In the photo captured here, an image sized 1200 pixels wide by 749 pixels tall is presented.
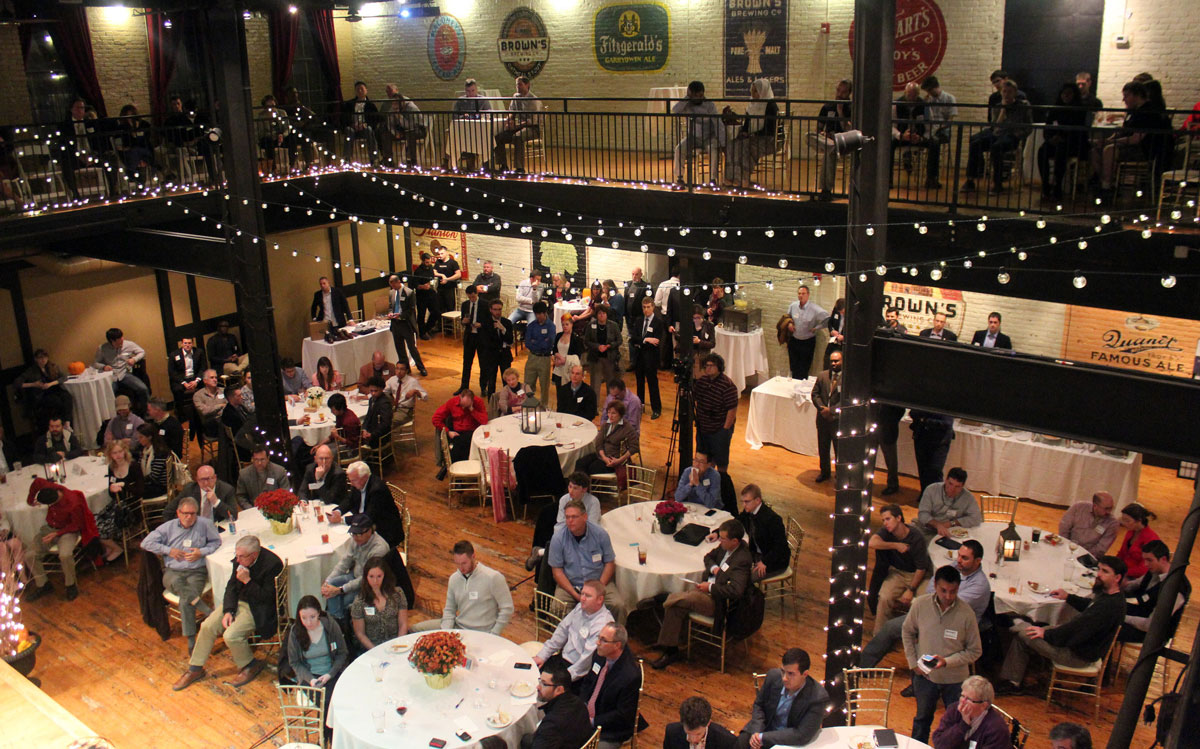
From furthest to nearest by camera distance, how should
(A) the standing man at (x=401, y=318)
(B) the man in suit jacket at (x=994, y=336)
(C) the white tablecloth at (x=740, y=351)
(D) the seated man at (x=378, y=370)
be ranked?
(A) the standing man at (x=401, y=318), (C) the white tablecloth at (x=740, y=351), (D) the seated man at (x=378, y=370), (B) the man in suit jacket at (x=994, y=336)

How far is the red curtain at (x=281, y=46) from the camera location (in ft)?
51.1

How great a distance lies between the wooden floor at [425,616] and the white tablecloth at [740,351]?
2.56 m

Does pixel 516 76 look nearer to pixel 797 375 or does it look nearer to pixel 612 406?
pixel 797 375

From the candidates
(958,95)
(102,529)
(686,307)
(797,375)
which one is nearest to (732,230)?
(686,307)

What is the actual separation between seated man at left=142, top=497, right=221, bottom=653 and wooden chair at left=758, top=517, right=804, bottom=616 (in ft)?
13.7

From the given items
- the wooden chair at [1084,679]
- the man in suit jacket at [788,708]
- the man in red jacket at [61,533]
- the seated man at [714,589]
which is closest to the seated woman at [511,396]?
the seated man at [714,589]

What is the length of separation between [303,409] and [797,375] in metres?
5.65

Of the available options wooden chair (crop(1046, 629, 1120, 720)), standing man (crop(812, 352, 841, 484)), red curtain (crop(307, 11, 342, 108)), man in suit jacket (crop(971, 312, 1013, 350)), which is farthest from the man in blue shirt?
red curtain (crop(307, 11, 342, 108))

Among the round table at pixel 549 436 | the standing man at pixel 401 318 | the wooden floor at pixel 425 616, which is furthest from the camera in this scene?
the standing man at pixel 401 318

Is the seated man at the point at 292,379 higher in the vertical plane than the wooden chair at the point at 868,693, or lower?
higher

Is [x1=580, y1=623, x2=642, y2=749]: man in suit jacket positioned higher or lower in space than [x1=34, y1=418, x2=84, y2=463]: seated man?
lower

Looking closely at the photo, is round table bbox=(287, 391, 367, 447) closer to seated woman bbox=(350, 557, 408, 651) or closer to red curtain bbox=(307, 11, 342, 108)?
seated woman bbox=(350, 557, 408, 651)

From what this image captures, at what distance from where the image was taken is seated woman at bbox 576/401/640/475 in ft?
30.1

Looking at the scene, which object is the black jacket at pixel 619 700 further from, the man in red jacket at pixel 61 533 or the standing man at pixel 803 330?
the standing man at pixel 803 330
